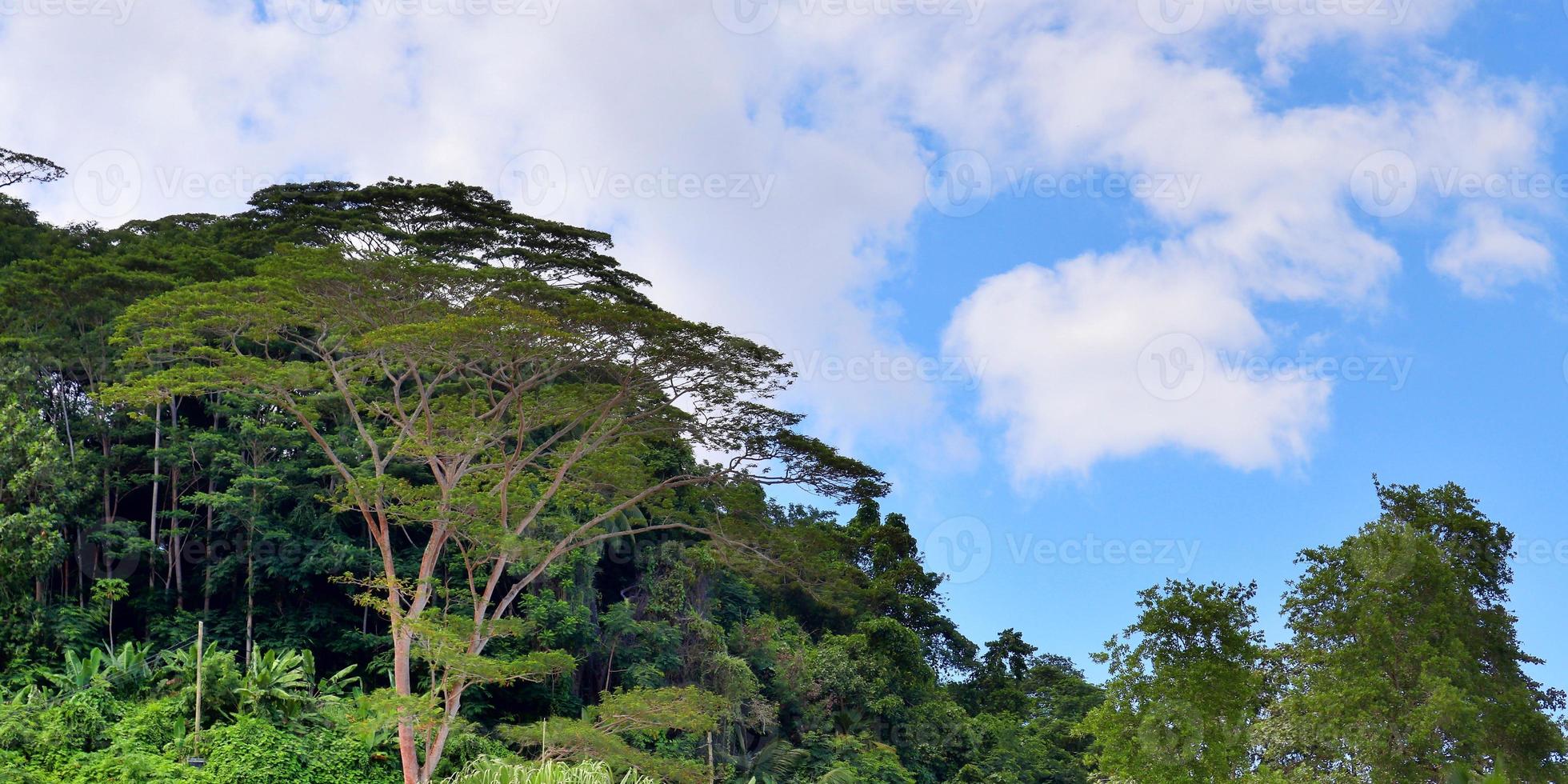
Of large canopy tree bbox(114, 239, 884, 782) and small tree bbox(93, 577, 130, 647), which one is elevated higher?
large canopy tree bbox(114, 239, 884, 782)

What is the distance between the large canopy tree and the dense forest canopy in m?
0.07

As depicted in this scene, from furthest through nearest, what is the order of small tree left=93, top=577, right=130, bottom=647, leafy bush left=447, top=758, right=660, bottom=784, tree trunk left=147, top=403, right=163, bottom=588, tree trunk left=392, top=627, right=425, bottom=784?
tree trunk left=147, top=403, right=163, bottom=588, small tree left=93, top=577, right=130, bottom=647, tree trunk left=392, top=627, right=425, bottom=784, leafy bush left=447, top=758, right=660, bottom=784

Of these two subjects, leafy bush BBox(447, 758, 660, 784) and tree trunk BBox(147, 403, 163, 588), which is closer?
leafy bush BBox(447, 758, 660, 784)

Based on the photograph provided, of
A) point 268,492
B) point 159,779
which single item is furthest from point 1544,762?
point 268,492

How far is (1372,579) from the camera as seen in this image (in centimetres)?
1894

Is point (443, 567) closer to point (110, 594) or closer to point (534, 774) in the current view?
point (110, 594)

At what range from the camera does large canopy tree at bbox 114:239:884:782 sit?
1720cm

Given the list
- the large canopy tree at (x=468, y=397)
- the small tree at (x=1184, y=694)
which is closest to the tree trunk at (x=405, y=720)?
the large canopy tree at (x=468, y=397)

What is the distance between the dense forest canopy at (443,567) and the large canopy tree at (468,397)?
2.6 inches

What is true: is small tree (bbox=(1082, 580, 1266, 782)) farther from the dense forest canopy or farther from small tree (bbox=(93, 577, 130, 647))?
small tree (bbox=(93, 577, 130, 647))

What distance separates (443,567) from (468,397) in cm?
448

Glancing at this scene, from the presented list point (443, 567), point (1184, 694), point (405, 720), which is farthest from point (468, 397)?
point (1184, 694)

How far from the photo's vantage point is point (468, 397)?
67.6 feet

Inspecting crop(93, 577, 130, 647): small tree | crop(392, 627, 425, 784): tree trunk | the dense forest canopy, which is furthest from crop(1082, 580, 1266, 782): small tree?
crop(93, 577, 130, 647): small tree
